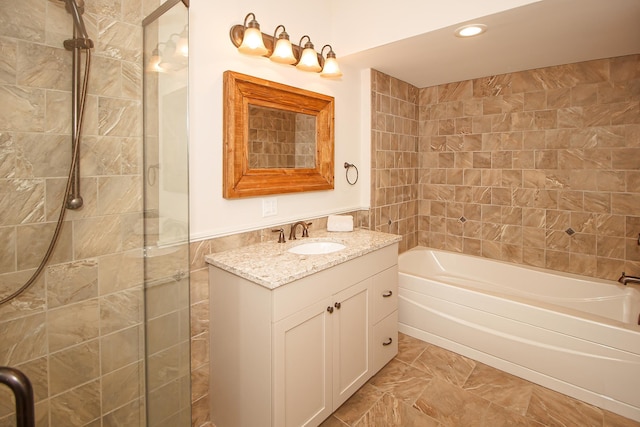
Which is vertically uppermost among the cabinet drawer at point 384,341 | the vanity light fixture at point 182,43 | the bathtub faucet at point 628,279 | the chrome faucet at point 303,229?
the vanity light fixture at point 182,43

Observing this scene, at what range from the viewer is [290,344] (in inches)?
58.3

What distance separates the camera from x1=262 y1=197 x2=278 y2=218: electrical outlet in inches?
80.4

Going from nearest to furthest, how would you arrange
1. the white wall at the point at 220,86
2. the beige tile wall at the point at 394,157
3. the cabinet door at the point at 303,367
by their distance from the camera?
the cabinet door at the point at 303,367 → the white wall at the point at 220,86 → the beige tile wall at the point at 394,157

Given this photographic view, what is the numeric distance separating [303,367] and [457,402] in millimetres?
1066

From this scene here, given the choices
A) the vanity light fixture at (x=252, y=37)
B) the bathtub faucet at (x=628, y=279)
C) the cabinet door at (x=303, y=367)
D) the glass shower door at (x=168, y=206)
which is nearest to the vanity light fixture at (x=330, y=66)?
the vanity light fixture at (x=252, y=37)

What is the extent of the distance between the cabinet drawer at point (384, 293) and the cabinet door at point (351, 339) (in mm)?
75

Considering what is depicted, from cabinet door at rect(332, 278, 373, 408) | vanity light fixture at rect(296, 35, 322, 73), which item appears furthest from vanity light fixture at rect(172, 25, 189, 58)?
cabinet door at rect(332, 278, 373, 408)

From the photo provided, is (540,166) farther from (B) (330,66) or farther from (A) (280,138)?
(A) (280,138)

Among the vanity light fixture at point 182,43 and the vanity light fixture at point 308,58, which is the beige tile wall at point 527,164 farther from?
the vanity light fixture at point 182,43

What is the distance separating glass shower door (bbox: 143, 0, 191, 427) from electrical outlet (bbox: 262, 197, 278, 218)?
683mm

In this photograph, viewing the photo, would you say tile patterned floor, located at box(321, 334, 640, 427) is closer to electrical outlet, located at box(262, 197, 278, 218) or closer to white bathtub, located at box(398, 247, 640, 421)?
white bathtub, located at box(398, 247, 640, 421)

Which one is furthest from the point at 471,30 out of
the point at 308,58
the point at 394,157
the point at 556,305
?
the point at 556,305

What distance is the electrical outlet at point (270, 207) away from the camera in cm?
204

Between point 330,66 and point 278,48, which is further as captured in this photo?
point 330,66
